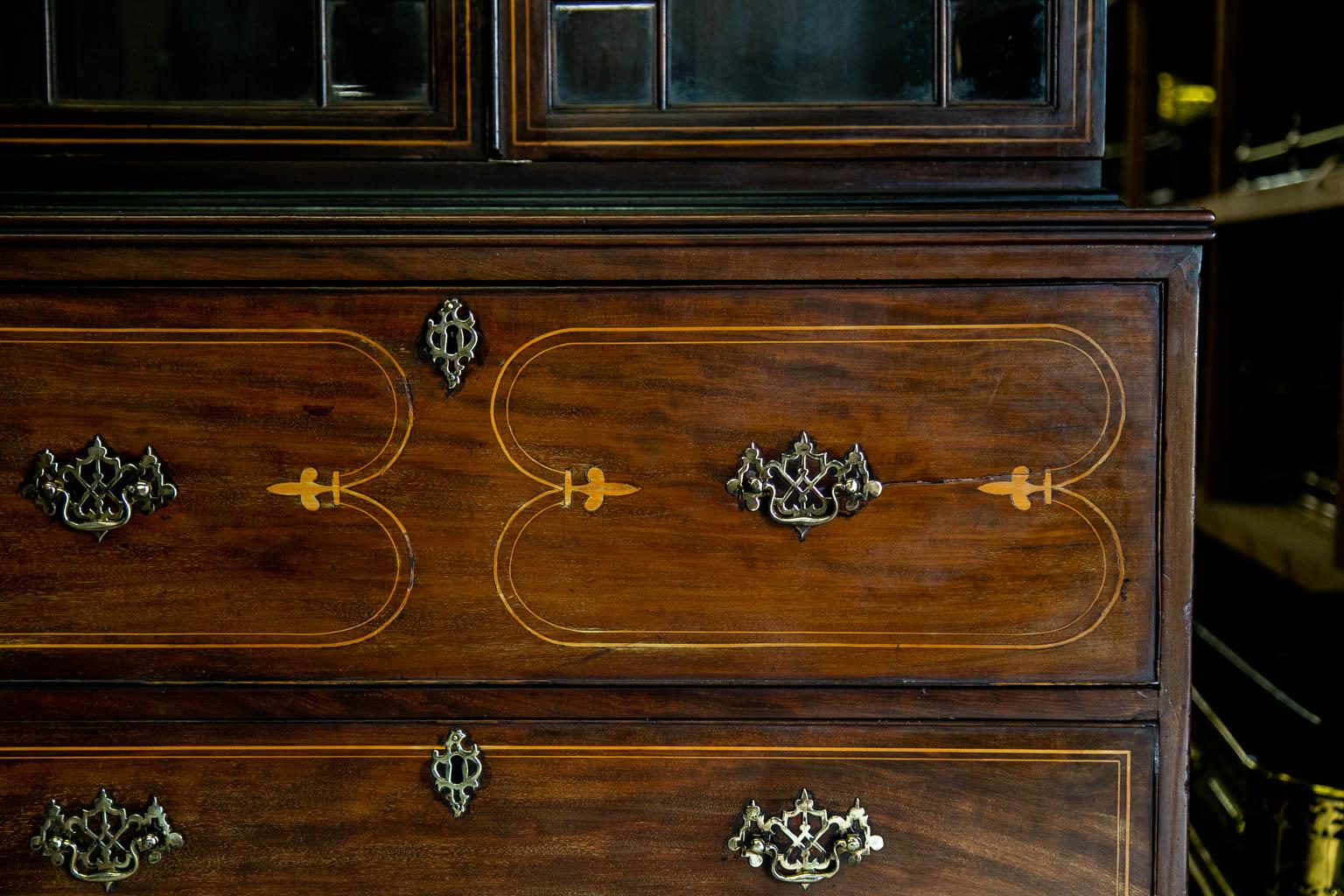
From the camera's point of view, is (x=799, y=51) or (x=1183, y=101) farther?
(x=1183, y=101)

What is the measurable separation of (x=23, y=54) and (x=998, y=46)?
36.6 inches

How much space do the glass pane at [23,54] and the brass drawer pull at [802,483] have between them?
77 centimetres

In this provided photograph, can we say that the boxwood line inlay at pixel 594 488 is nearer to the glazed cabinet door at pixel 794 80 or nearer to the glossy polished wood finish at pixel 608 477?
the glossy polished wood finish at pixel 608 477

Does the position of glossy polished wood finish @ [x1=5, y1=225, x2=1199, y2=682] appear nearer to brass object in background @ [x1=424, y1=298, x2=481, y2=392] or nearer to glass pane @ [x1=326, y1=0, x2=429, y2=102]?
brass object in background @ [x1=424, y1=298, x2=481, y2=392]

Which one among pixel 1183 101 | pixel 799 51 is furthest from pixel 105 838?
pixel 1183 101

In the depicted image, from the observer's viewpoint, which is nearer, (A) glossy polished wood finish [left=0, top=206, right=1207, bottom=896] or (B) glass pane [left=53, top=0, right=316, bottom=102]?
(A) glossy polished wood finish [left=0, top=206, right=1207, bottom=896]

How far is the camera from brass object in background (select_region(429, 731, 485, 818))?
93cm

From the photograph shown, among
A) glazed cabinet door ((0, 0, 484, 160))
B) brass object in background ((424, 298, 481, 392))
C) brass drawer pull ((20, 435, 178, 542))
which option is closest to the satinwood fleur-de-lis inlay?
brass object in background ((424, 298, 481, 392))

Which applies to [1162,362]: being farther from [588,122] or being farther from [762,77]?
[588,122]

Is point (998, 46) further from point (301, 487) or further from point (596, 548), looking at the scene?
point (301, 487)

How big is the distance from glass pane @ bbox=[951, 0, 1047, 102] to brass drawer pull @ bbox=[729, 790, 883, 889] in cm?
68

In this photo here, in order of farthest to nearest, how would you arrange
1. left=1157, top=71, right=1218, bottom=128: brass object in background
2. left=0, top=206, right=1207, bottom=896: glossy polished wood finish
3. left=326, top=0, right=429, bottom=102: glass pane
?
left=1157, top=71, right=1218, bottom=128: brass object in background < left=326, top=0, right=429, bottom=102: glass pane < left=0, top=206, right=1207, bottom=896: glossy polished wood finish

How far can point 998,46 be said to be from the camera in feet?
3.22

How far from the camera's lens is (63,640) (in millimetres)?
924
